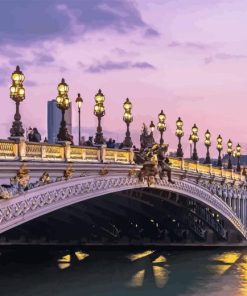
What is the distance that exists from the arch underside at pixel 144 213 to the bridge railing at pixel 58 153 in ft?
3.44

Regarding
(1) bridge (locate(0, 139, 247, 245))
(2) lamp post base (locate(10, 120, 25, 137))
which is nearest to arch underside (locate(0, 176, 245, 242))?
(1) bridge (locate(0, 139, 247, 245))

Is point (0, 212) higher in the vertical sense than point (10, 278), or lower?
higher

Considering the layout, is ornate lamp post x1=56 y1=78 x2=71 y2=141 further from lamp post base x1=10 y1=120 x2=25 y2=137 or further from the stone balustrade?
lamp post base x1=10 y1=120 x2=25 y2=137

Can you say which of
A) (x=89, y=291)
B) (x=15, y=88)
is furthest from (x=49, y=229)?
(x=15, y=88)

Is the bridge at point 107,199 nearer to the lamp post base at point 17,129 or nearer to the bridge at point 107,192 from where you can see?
the bridge at point 107,192

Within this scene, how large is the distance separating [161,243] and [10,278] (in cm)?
2251

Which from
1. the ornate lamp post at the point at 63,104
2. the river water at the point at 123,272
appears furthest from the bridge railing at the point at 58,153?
the river water at the point at 123,272

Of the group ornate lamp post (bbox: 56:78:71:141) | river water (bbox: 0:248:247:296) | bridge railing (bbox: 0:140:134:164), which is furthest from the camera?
river water (bbox: 0:248:247:296)

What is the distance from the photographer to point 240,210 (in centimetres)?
7744

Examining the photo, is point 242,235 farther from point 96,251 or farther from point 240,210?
point 96,251

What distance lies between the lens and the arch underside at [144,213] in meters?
47.5

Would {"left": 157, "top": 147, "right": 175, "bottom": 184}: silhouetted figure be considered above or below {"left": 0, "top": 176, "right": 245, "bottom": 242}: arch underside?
above

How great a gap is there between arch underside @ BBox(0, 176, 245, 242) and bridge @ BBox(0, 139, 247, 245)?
0.17 feet

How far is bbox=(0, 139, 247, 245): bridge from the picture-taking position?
27312mm
